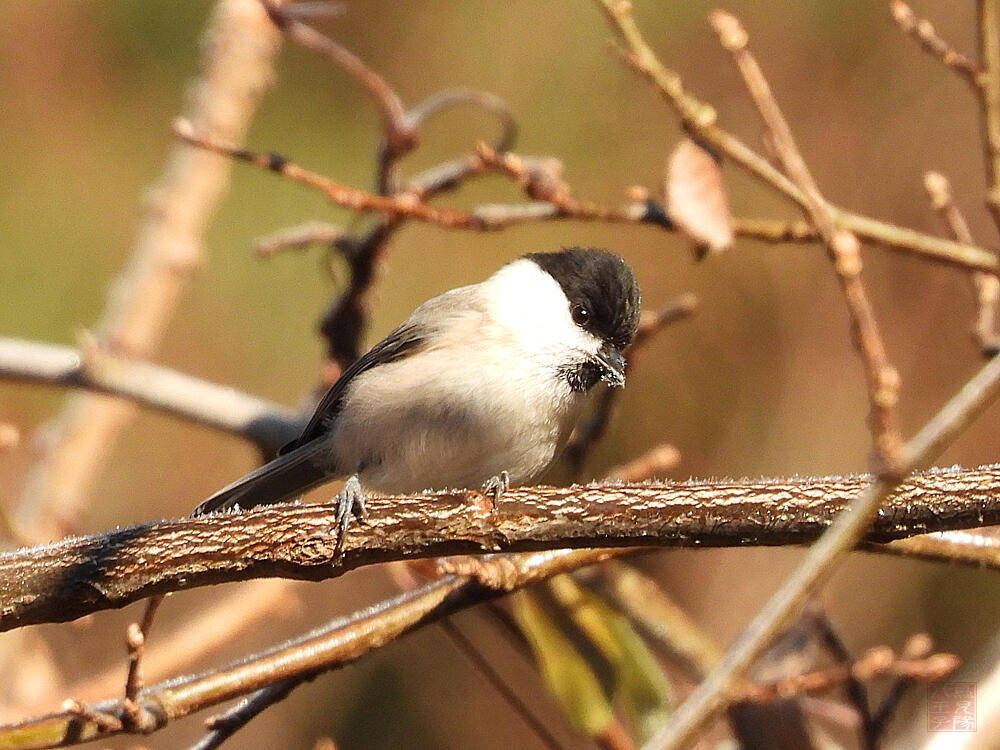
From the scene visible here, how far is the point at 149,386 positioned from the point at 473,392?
71cm

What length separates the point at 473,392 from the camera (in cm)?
229

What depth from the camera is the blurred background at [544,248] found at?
3066 mm

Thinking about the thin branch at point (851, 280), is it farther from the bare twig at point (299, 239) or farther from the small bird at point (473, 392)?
the bare twig at point (299, 239)

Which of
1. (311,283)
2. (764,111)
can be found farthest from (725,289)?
(764,111)

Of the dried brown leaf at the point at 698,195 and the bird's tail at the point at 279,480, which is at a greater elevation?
the bird's tail at the point at 279,480

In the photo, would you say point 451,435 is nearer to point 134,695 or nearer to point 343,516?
point 343,516

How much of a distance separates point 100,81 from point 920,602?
287cm

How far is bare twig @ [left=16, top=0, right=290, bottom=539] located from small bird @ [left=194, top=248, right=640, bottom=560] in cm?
45

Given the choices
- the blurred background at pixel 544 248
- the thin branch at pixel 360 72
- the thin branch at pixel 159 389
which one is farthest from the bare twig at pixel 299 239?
the blurred background at pixel 544 248

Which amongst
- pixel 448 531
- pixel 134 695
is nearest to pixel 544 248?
pixel 448 531

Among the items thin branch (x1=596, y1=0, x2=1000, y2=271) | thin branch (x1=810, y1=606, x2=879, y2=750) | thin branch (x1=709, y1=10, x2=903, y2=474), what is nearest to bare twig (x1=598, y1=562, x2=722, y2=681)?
thin branch (x1=810, y1=606, x2=879, y2=750)

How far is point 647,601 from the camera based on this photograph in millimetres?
2314

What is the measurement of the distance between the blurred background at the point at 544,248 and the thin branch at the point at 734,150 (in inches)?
47.6

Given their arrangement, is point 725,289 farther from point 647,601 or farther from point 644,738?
point 644,738
